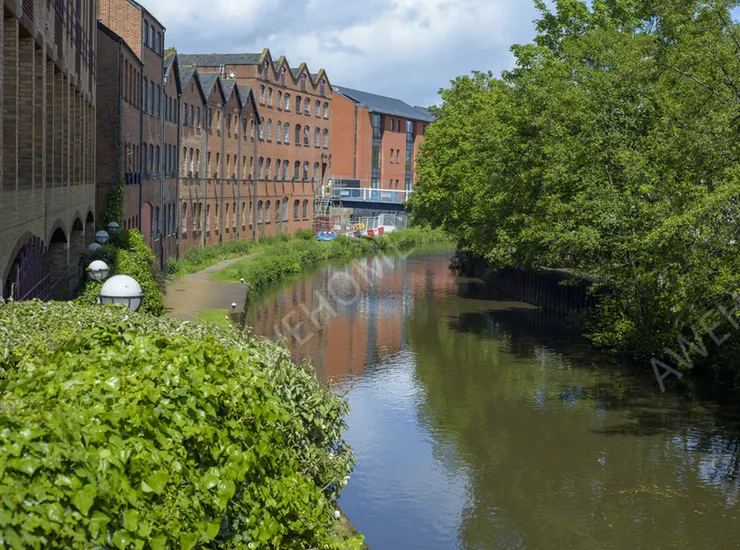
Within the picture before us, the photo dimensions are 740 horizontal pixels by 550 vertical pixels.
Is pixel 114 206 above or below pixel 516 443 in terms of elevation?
above

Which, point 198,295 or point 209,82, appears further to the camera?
point 209,82

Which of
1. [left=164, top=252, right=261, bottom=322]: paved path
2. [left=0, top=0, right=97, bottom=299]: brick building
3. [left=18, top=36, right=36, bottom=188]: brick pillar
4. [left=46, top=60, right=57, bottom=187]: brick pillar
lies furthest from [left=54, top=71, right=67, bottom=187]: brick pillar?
[left=164, top=252, right=261, bottom=322]: paved path

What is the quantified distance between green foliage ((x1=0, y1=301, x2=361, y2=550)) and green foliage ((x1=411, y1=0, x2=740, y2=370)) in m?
14.7

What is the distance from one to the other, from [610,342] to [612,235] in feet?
14.2

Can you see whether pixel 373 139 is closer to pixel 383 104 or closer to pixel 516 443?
pixel 383 104

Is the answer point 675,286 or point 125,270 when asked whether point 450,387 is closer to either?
point 675,286

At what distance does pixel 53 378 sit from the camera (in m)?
6.83

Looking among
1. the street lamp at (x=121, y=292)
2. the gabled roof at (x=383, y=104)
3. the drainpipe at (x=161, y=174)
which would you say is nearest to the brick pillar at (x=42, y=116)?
the street lamp at (x=121, y=292)

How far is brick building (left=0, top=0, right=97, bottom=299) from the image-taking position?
50.6 ft

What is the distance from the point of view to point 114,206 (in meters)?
34.9

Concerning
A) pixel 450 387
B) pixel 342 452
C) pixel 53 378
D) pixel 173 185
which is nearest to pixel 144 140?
pixel 173 185

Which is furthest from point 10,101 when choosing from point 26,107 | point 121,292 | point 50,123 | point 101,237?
point 101,237

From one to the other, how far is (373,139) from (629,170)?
70.3 m

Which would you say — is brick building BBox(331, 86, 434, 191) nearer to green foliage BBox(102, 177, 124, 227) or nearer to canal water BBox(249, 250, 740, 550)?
green foliage BBox(102, 177, 124, 227)
